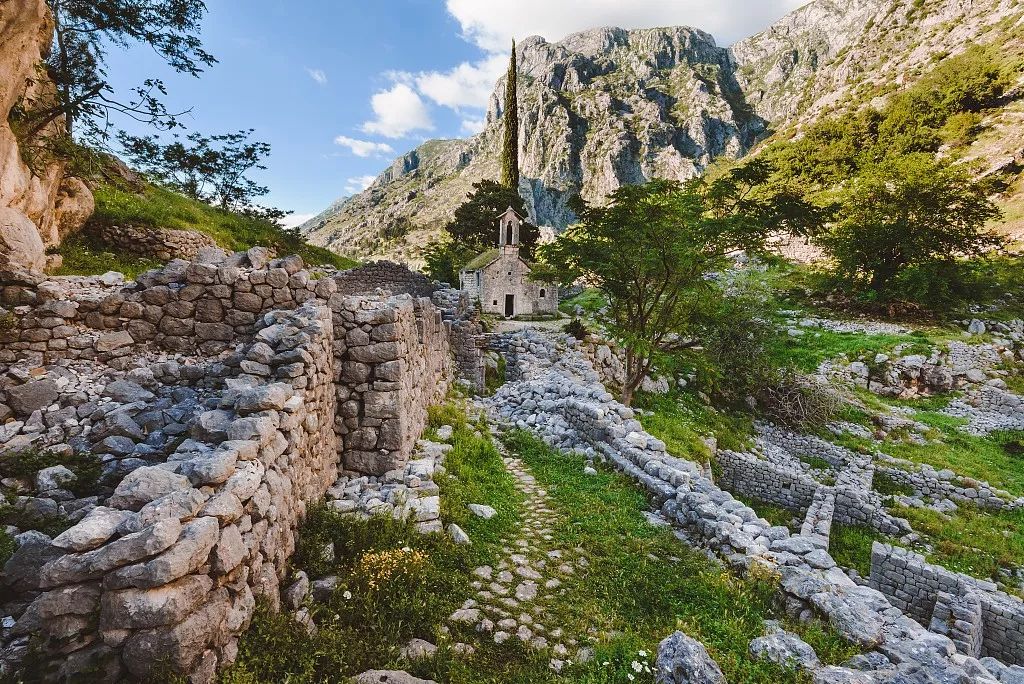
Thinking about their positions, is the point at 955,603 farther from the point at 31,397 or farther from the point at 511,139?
the point at 511,139

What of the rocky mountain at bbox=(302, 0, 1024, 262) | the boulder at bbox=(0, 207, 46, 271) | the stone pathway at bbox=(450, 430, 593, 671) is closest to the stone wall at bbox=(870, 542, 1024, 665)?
the stone pathway at bbox=(450, 430, 593, 671)

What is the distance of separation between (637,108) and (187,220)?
165m

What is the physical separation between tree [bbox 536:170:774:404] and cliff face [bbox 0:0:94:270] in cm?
1323

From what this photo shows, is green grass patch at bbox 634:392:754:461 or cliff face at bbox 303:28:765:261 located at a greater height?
cliff face at bbox 303:28:765:261

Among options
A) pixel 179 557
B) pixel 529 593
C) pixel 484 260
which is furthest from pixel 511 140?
pixel 179 557

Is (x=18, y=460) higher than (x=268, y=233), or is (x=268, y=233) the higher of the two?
(x=268, y=233)

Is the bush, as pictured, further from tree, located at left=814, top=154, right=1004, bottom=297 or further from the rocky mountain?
the rocky mountain

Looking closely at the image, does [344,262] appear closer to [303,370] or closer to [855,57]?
[303,370]

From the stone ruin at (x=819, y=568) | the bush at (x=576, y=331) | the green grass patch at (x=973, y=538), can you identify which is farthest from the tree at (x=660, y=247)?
the green grass patch at (x=973, y=538)

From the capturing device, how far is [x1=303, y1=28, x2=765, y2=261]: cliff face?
445 feet

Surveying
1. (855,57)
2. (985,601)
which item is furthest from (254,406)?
(855,57)

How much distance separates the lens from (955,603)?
7.65m

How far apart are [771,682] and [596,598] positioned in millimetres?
1659

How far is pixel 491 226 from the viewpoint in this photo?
44.7m
